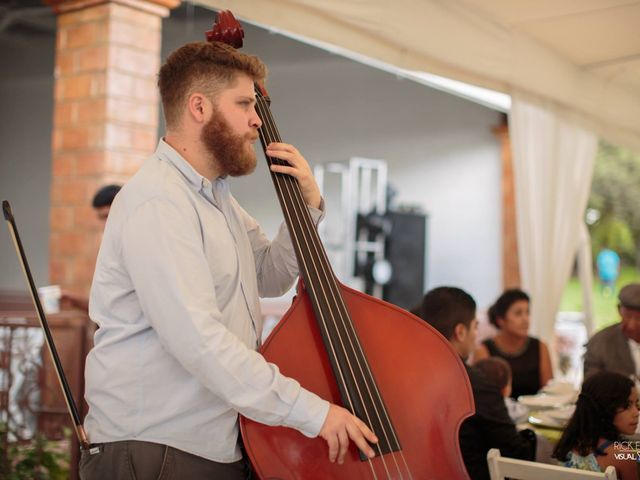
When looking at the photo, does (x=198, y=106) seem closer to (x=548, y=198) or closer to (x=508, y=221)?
(x=548, y=198)

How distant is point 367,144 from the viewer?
924 cm

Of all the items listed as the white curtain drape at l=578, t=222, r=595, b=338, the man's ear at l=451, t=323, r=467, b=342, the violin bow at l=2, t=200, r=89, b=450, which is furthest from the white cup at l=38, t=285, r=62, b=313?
the white curtain drape at l=578, t=222, r=595, b=338

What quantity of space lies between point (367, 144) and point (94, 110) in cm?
566

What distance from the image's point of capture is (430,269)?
970cm

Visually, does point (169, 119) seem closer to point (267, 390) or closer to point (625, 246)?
point (267, 390)

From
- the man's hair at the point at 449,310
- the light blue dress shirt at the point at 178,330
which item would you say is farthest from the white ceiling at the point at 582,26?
the light blue dress shirt at the point at 178,330

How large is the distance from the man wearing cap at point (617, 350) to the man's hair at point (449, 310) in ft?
3.48

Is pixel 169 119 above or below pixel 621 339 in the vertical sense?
above

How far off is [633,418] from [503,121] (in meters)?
6.98

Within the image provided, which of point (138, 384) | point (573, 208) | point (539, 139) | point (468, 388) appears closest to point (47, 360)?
point (138, 384)

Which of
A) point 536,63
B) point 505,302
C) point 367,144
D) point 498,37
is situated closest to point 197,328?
point 498,37

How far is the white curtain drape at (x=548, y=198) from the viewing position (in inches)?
190

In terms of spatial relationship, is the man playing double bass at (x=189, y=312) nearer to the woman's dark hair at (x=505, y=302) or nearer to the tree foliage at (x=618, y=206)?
the woman's dark hair at (x=505, y=302)

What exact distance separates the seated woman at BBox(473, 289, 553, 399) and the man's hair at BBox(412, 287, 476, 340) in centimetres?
141
